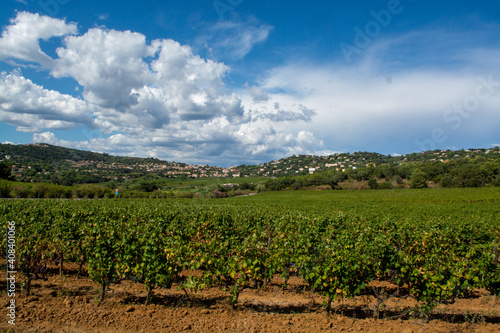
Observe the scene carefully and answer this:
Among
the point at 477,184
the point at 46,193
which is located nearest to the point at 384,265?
the point at 46,193

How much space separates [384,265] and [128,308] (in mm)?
6822

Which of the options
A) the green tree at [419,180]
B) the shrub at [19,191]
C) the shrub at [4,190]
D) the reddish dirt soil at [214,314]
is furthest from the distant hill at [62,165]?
the green tree at [419,180]

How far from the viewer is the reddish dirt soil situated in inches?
219

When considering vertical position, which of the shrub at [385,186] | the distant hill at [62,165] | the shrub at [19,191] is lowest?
the shrub at [385,186]

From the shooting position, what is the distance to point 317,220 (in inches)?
481

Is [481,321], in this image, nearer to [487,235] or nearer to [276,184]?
[487,235]

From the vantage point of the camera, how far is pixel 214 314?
6176mm

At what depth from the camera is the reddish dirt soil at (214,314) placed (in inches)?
219

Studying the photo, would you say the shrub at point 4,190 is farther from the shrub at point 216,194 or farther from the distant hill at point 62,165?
the shrub at point 216,194

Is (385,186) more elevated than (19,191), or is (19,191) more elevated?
(19,191)

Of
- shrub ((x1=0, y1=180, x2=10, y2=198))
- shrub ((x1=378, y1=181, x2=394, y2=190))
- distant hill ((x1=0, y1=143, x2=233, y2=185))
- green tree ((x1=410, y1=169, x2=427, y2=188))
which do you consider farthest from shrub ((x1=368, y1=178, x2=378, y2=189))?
distant hill ((x1=0, y1=143, x2=233, y2=185))

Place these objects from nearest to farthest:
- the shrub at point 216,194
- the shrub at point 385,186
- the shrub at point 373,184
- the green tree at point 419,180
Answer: the green tree at point 419,180, the shrub at point 216,194, the shrub at point 385,186, the shrub at point 373,184

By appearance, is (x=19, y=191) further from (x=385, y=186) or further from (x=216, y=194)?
(x=385, y=186)

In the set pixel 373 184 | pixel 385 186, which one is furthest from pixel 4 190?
pixel 385 186
